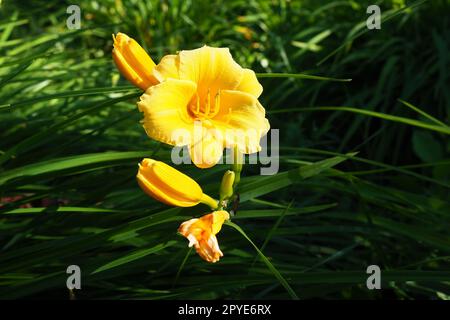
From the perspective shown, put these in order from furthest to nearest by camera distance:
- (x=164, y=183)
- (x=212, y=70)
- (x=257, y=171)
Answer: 1. (x=257, y=171)
2. (x=212, y=70)
3. (x=164, y=183)

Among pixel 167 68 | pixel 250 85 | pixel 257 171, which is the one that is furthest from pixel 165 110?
pixel 257 171

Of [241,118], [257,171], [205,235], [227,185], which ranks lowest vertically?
[205,235]

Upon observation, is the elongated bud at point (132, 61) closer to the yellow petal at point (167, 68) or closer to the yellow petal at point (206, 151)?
the yellow petal at point (167, 68)

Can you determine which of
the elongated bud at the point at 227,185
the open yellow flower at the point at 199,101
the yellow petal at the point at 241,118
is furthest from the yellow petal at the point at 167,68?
the elongated bud at the point at 227,185

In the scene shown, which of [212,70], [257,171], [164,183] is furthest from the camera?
[257,171]

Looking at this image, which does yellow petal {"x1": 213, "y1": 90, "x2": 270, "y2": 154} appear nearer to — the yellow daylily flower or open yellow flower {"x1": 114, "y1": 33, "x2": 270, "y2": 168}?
open yellow flower {"x1": 114, "y1": 33, "x2": 270, "y2": 168}

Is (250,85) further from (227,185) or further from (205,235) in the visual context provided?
(205,235)

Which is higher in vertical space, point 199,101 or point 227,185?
point 199,101
